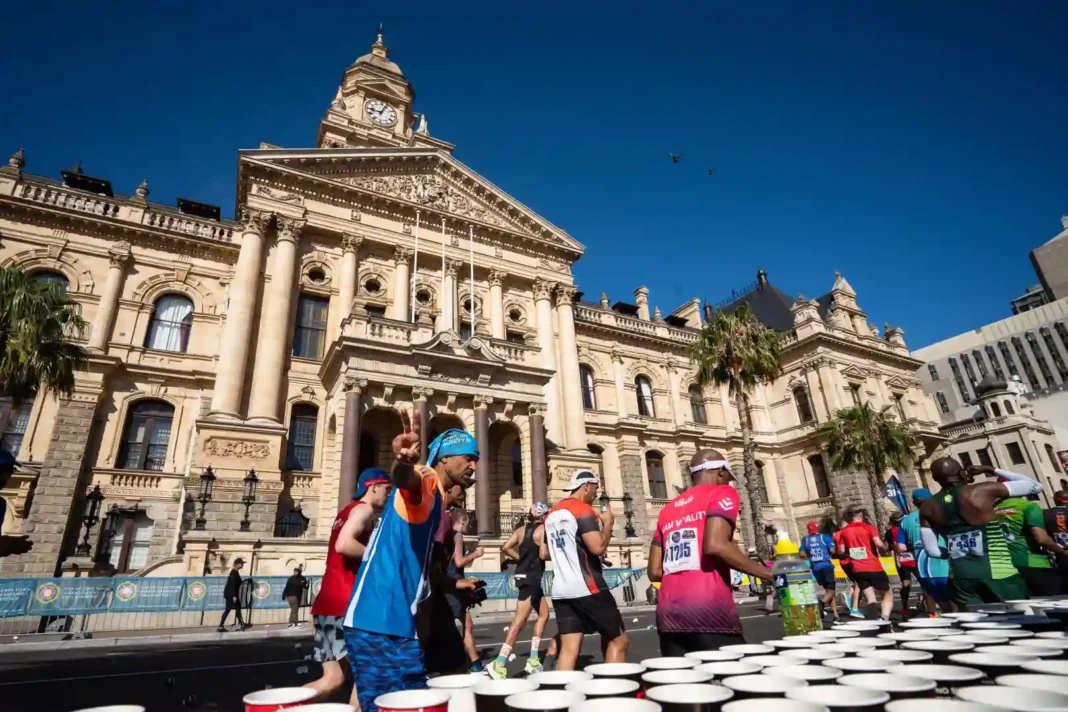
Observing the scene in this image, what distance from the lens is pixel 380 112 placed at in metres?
31.9

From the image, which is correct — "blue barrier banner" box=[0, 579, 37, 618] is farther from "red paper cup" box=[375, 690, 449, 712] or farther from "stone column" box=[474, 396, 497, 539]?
"red paper cup" box=[375, 690, 449, 712]

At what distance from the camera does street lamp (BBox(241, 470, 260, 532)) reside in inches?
657

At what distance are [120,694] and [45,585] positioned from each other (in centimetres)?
928

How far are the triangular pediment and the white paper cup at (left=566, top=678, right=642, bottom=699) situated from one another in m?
24.3

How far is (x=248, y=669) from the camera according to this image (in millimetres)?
7500

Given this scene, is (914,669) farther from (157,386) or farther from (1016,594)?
(157,386)

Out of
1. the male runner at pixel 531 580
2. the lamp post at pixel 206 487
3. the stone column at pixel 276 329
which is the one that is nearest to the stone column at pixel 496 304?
the stone column at pixel 276 329

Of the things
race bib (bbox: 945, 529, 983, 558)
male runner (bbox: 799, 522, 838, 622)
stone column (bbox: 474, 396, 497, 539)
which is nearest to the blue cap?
race bib (bbox: 945, 529, 983, 558)

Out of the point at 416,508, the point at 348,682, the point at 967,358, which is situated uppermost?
the point at 967,358

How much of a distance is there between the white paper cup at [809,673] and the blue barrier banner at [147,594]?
15.3 meters

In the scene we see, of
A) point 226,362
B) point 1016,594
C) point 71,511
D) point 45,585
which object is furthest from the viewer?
point 226,362

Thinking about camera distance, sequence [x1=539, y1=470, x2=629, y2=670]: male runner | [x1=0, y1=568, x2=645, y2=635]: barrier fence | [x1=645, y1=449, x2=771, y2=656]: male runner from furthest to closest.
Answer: [x1=0, y1=568, x2=645, y2=635]: barrier fence → [x1=539, y1=470, x2=629, y2=670]: male runner → [x1=645, y1=449, x2=771, y2=656]: male runner

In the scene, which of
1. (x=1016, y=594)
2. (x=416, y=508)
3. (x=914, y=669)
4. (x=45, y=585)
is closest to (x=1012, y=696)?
(x=914, y=669)

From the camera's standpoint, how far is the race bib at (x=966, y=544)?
5.39 m
